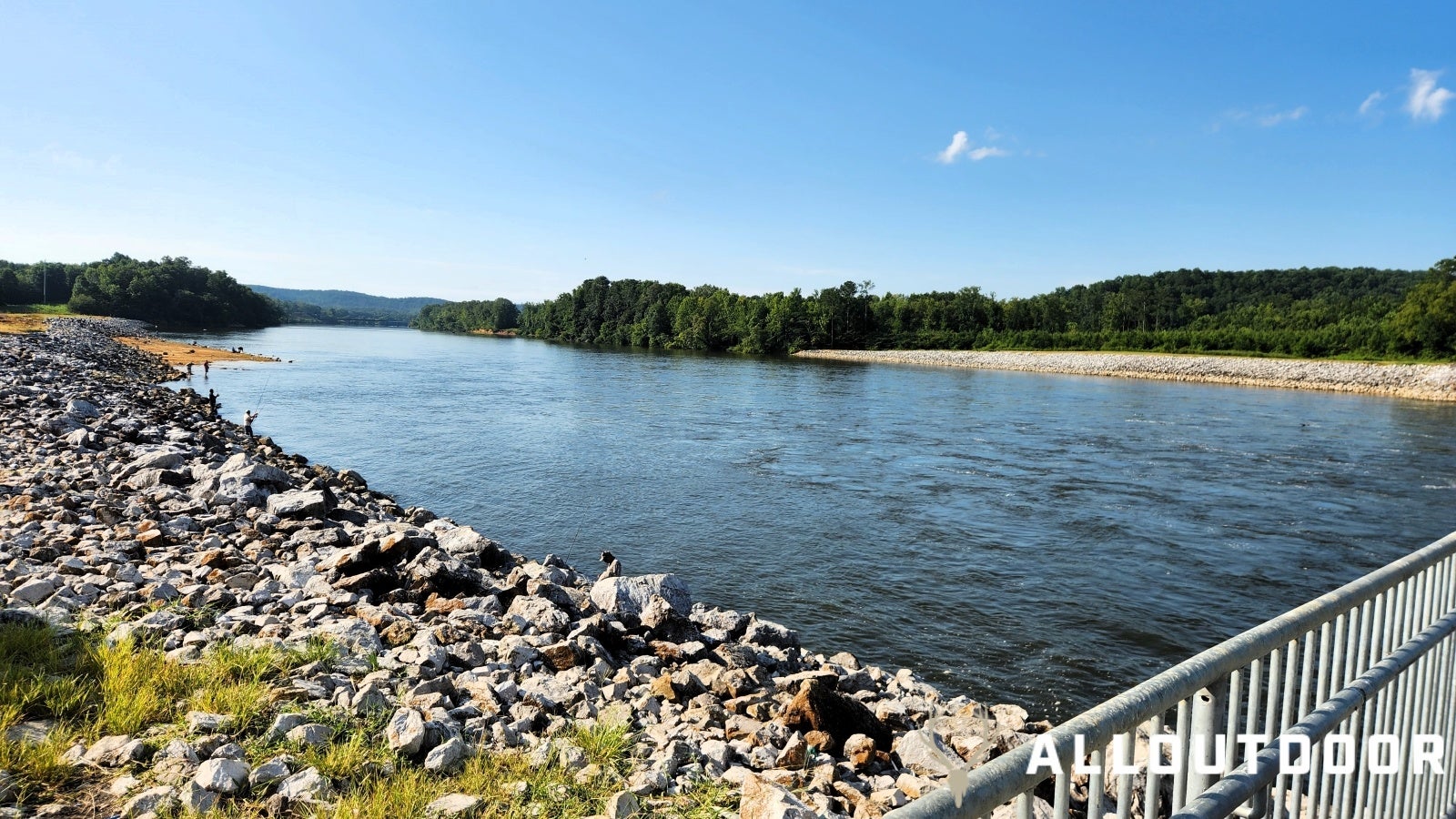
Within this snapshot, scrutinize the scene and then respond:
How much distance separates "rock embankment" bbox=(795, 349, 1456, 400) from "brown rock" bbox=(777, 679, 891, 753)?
65080 mm

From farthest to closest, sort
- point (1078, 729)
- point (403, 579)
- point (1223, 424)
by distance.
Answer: point (1223, 424)
point (403, 579)
point (1078, 729)

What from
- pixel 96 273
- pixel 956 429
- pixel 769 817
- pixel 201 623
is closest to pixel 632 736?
pixel 769 817

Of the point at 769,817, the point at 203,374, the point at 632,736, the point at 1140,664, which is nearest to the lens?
the point at 769,817

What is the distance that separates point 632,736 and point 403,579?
433 cm

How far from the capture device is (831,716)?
20.1 feet

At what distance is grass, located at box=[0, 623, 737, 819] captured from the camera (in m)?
4.10

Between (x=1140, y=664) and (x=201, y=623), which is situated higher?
(x=201, y=623)

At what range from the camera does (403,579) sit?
28.0 ft

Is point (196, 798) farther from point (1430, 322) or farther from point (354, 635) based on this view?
point (1430, 322)

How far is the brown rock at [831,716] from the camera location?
599 centimetres

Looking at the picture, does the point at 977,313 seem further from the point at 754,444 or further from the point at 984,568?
the point at 984,568

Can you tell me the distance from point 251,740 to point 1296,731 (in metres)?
5.18

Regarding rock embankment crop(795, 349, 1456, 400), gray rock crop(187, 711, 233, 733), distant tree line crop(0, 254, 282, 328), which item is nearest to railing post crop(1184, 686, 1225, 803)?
gray rock crop(187, 711, 233, 733)

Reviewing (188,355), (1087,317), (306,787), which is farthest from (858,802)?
(1087,317)
